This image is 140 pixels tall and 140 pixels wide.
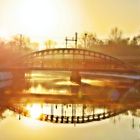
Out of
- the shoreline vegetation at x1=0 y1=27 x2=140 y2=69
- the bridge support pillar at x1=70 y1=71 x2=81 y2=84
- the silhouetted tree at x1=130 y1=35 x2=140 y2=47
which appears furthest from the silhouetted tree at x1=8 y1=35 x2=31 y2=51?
the silhouetted tree at x1=130 y1=35 x2=140 y2=47

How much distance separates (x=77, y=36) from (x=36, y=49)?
0.27m

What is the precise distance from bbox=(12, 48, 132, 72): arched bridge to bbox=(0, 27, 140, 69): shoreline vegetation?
4 cm

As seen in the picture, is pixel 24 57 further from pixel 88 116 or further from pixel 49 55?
pixel 88 116

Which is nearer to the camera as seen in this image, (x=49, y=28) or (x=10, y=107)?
(x=10, y=107)

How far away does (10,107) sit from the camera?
2.49 meters

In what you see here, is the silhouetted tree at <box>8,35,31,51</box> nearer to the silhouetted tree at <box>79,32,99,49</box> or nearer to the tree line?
the tree line

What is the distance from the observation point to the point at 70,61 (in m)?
2.62

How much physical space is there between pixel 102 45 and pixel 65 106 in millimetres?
447

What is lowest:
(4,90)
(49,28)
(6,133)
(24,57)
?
(6,133)

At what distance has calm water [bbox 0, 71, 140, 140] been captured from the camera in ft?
7.89

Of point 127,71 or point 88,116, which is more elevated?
point 127,71

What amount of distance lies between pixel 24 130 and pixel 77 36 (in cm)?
66

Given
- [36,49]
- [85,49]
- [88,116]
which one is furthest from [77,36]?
[88,116]

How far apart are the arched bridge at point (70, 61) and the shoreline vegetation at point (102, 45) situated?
0.04 metres
